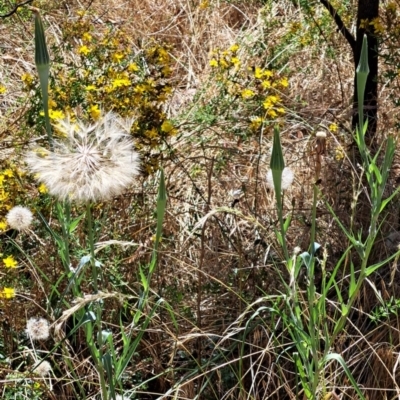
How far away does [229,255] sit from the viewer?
9.97ft

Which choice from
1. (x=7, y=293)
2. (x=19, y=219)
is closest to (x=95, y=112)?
(x=19, y=219)

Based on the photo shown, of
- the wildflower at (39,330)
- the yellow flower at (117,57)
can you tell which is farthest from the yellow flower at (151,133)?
the wildflower at (39,330)

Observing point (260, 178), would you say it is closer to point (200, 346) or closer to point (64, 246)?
point (200, 346)

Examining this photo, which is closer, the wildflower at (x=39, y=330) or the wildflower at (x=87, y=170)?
the wildflower at (x=87, y=170)

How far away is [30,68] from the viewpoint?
4.88m

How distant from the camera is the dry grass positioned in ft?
8.71

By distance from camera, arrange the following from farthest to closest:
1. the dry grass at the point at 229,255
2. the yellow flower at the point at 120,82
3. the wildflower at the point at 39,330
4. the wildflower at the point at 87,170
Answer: the yellow flower at the point at 120,82 → the dry grass at the point at 229,255 → the wildflower at the point at 39,330 → the wildflower at the point at 87,170

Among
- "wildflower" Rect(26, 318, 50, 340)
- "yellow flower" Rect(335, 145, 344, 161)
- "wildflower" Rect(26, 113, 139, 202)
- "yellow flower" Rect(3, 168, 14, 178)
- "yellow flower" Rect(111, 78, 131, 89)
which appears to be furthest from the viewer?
"yellow flower" Rect(335, 145, 344, 161)

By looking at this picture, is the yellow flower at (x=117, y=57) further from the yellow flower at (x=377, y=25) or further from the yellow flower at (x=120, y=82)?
the yellow flower at (x=377, y=25)

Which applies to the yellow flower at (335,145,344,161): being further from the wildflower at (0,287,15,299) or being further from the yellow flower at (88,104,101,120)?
the wildflower at (0,287,15,299)

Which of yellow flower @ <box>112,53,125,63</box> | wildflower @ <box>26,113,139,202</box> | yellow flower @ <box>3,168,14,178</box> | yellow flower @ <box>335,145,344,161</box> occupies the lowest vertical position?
yellow flower @ <box>335,145,344,161</box>

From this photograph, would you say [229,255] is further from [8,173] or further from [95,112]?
[8,173]

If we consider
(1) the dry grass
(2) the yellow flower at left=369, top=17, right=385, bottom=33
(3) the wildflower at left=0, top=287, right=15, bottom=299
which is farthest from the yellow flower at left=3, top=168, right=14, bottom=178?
(2) the yellow flower at left=369, top=17, right=385, bottom=33

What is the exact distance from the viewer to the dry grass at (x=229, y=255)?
2.65 metres
